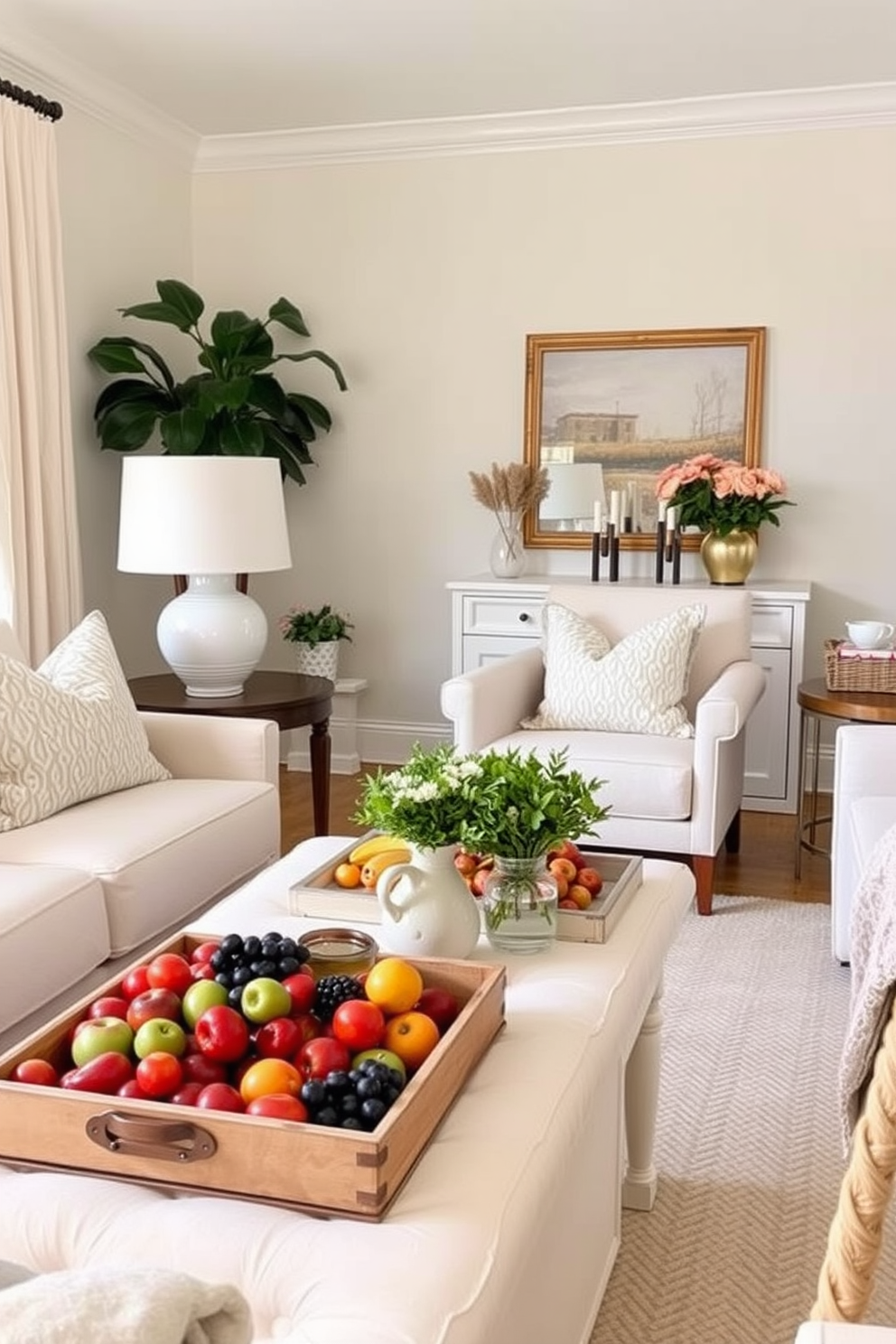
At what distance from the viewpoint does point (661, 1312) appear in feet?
5.96

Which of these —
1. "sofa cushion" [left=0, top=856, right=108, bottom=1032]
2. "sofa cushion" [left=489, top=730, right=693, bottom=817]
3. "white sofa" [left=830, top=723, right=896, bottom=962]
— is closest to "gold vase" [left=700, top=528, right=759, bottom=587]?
"sofa cushion" [left=489, top=730, right=693, bottom=817]

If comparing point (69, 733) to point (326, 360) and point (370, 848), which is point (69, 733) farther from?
point (326, 360)

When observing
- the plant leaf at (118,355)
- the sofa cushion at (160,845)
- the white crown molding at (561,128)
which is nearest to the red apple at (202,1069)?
the sofa cushion at (160,845)

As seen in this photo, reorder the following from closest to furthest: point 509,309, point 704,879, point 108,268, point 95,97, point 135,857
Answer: point 135,857 → point 704,879 → point 95,97 → point 108,268 → point 509,309

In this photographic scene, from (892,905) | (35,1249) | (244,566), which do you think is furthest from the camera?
(244,566)

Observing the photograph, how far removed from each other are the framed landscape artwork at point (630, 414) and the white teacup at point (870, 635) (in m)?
1.26

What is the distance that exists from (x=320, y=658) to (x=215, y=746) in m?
1.82

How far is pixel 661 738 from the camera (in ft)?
11.8

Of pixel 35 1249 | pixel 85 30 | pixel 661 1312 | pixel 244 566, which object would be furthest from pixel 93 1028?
pixel 85 30

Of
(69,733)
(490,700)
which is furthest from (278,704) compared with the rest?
(69,733)

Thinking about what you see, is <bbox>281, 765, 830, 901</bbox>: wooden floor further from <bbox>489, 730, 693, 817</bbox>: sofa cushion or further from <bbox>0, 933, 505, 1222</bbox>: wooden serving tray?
<bbox>0, 933, 505, 1222</bbox>: wooden serving tray

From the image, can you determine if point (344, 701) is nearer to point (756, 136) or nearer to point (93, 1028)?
point (756, 136)

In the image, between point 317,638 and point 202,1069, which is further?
point 317,638

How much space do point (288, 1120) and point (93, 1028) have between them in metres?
0.29
